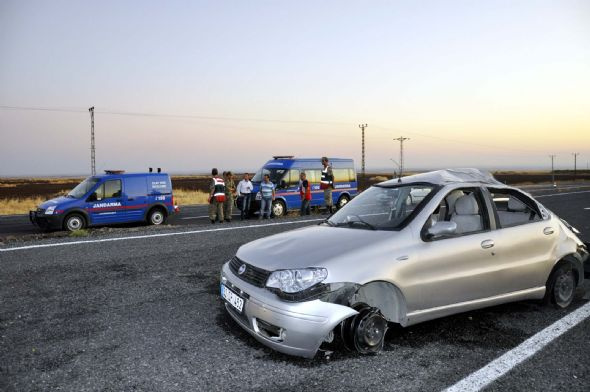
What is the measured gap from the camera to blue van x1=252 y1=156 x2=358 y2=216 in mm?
17016

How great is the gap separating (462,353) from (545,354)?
2.23ft

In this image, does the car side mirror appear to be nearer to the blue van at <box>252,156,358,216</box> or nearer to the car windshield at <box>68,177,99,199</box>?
the car windshield at <box>68,177,99,199</box>

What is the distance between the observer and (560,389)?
320 centimetres

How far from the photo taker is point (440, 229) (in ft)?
13.2

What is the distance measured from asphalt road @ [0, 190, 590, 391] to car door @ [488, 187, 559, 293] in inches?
17.4

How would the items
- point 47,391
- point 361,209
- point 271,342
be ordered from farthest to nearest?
point 361,209
point 271,342
point 47,391

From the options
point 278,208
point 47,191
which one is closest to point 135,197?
point 278,208

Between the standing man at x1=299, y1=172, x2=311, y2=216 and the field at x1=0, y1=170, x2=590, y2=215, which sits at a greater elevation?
the standing man at x1=299, y1=172, x2=311, y2=216

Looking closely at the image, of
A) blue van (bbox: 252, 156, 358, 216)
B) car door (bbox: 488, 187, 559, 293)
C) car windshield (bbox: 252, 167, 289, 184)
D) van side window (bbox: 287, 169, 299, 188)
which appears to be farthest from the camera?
van side window (bbox: 287, 169, 299, 188)

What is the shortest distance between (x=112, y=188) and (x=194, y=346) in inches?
433

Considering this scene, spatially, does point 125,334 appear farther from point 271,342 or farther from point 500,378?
point 500,378

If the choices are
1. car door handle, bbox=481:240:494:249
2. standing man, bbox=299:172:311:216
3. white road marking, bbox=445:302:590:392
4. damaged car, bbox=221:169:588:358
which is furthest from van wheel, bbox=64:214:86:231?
white road marking, bbox=445:302:590:392

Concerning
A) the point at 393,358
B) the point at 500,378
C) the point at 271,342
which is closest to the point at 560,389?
the point at 500,378

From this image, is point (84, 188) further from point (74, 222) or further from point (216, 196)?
point (216, 196)
